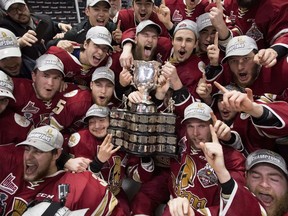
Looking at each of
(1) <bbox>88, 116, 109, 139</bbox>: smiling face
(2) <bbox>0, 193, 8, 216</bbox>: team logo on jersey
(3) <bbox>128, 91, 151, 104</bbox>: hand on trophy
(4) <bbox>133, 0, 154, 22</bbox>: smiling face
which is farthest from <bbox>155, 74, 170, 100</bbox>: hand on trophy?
(2) <bbox>0, 193, 8, 216</bbox>: team logo on jersey

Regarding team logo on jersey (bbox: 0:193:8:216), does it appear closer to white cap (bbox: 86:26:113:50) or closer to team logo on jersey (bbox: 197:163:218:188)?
team logo on jersey (bbox: 197:163:218:188)

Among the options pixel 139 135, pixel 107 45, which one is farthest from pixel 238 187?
pixel 107 45

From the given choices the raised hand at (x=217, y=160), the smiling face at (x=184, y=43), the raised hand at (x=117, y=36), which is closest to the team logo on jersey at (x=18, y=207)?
the raised hand at (x=217, y=160)

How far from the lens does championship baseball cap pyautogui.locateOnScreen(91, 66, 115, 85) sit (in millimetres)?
2802

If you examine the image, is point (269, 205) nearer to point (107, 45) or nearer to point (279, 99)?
point (279, 99)

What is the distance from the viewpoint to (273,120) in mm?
1933

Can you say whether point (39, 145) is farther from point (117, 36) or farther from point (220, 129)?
point (117, 36)

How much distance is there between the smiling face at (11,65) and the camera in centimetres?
271

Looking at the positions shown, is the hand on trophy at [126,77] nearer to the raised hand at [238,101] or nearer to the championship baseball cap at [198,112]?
the championship baseball cap at [198,112]

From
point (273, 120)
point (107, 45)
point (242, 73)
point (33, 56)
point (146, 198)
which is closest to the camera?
point (273, 120)

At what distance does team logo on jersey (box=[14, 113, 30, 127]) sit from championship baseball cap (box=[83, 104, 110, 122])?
429 mm

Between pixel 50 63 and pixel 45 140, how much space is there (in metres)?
0.73

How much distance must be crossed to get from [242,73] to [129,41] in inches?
40.9

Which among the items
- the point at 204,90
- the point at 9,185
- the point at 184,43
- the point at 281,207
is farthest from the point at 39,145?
the point at 281,207
